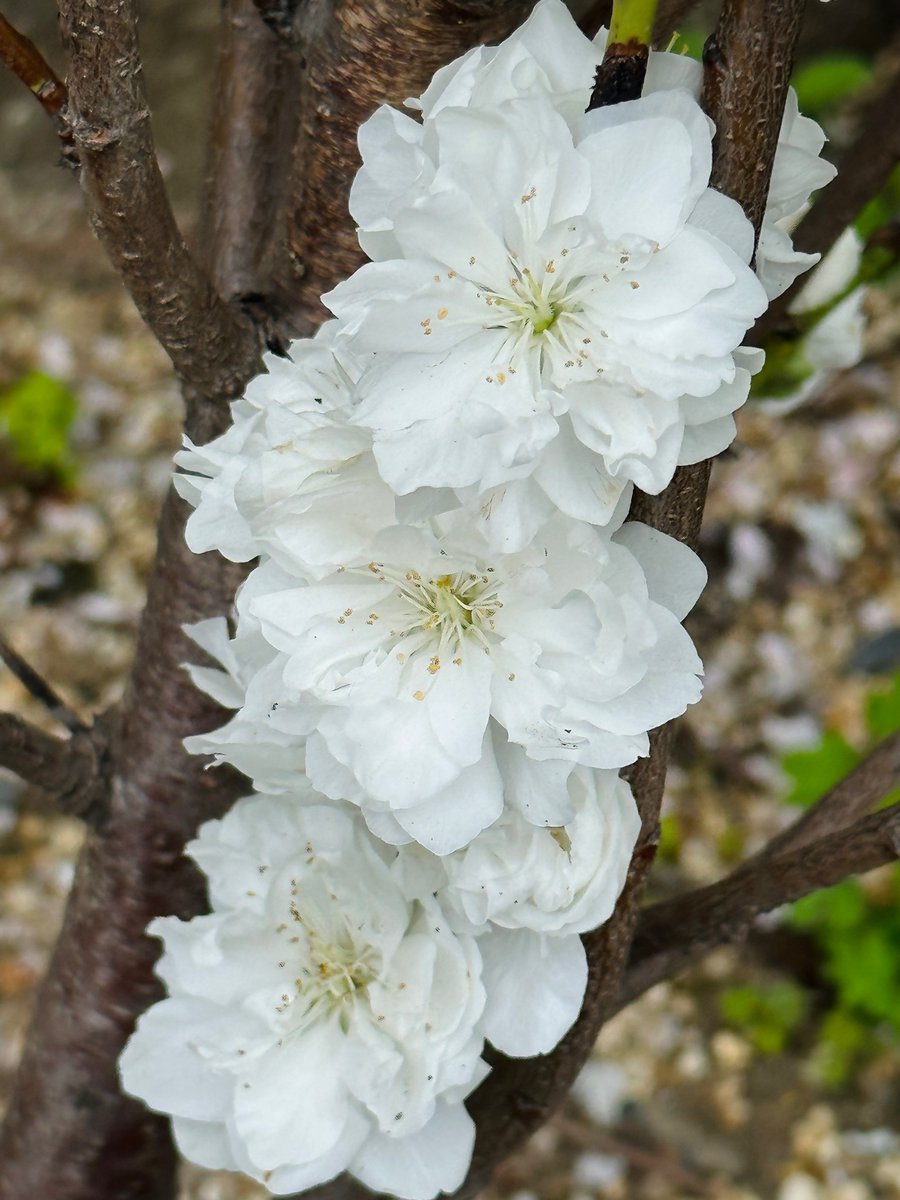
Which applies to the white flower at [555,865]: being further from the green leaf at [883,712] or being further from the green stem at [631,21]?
the green leaf at [883,712]

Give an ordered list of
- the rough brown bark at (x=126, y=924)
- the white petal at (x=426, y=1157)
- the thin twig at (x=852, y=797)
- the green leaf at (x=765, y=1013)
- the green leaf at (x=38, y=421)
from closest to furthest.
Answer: the white petal at (x=426, y=1157)
the thin twig at (x=852, y=797)
the rough brown bark at (x=126, y=924)
the green leaf at (x=765, y=1013)
the green leaf at (x=38, y=421)

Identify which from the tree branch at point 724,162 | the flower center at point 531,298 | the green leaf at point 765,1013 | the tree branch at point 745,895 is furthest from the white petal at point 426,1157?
the green leaf at point 765,1013

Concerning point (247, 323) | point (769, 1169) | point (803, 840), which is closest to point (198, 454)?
point (247, 323)

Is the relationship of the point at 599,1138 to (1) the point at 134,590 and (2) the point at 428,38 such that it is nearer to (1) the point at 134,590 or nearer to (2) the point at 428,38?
(1) the point at 134,590

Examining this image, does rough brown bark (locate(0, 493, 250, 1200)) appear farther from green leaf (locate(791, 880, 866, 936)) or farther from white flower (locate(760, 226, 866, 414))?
green leaf (locate(791, 880, 866, 936))

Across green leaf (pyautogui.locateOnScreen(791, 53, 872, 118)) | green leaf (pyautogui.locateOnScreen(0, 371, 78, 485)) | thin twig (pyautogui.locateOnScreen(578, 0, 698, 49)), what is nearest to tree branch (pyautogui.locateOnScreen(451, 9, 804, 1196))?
thin twig (pyautogui.locateOnScreen(578, 0, 698, 49))
